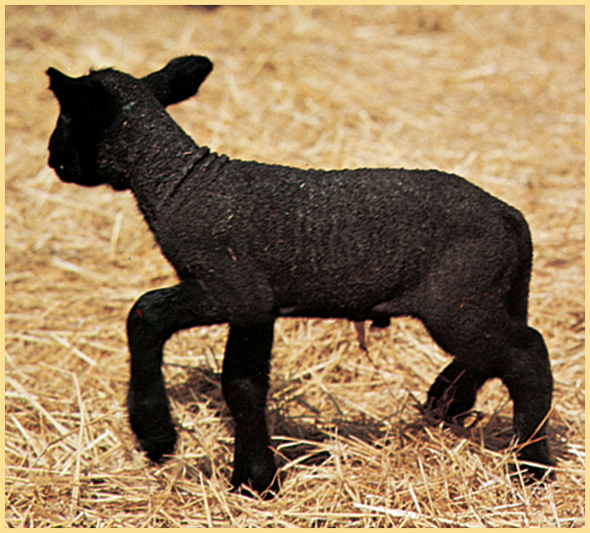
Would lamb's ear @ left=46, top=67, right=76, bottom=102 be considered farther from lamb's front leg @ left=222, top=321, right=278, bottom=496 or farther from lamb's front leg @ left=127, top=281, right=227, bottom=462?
lamb's front leg @ left=222, top=321, right=278, bottom=496

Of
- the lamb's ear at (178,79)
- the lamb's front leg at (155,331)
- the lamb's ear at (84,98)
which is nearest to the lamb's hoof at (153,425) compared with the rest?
the lamb's front leg at (155,331)

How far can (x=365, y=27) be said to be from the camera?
8312 mm

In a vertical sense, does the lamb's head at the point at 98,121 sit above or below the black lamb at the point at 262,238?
above

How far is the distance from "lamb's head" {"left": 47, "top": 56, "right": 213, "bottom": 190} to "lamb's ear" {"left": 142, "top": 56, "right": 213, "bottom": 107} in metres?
0.04

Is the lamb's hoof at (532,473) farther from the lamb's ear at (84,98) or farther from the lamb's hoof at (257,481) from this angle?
the lamb's ear at (84,98)

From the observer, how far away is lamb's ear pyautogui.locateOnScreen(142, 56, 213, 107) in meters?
2.95

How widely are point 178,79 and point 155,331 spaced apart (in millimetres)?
1055

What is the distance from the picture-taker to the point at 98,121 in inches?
108

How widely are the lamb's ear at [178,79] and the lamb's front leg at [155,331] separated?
0.80 meters

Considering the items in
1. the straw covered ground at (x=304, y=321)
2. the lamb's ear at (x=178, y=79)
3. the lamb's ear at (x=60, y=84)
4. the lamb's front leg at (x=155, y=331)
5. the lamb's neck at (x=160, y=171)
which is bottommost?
the straw covered ground at (x=304, y=321)

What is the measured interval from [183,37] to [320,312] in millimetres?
5750

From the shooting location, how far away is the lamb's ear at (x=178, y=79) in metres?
2.95

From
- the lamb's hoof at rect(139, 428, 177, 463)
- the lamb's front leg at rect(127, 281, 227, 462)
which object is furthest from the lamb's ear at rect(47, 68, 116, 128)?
the lamb's hoof at rect(139, 428, 177, 463)

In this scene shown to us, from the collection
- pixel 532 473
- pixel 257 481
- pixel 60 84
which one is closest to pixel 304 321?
pixel 257 481
